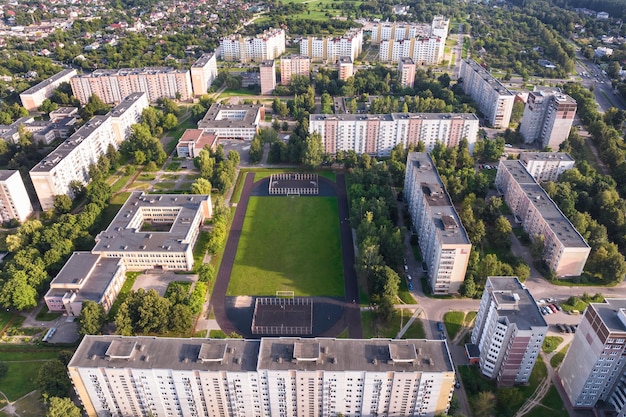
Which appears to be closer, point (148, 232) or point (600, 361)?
point (600, 361)

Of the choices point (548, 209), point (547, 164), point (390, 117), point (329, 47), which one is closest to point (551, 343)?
point (548, 209)

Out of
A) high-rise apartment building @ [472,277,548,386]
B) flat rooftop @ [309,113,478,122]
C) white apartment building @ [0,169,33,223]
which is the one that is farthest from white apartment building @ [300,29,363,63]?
high-rise apartment building @ [472,277,548,386]

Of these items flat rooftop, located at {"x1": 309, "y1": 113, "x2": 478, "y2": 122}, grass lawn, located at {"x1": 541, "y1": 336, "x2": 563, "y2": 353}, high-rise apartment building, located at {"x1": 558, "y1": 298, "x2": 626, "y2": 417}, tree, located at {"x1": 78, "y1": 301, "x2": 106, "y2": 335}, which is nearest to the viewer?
high-rise apartment building, located at {"x1": 558, "y1": 298, "x2": 626, "y2": 417}

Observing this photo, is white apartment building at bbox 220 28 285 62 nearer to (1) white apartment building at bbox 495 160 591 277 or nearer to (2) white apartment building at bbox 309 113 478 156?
(2) white apartment building at bbox 309 113 478 156

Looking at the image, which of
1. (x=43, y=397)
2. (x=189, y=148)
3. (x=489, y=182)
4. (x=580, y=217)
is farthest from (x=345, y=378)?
(x=189, y=148)

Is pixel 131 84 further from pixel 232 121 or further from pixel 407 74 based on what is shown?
pixel 407 74

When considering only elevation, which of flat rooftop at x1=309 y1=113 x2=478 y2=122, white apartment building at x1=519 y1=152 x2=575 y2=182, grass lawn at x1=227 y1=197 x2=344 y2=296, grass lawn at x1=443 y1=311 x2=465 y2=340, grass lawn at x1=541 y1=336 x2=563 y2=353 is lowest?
grass lawn at x1=227 y1=197 x2=344 y2=296
